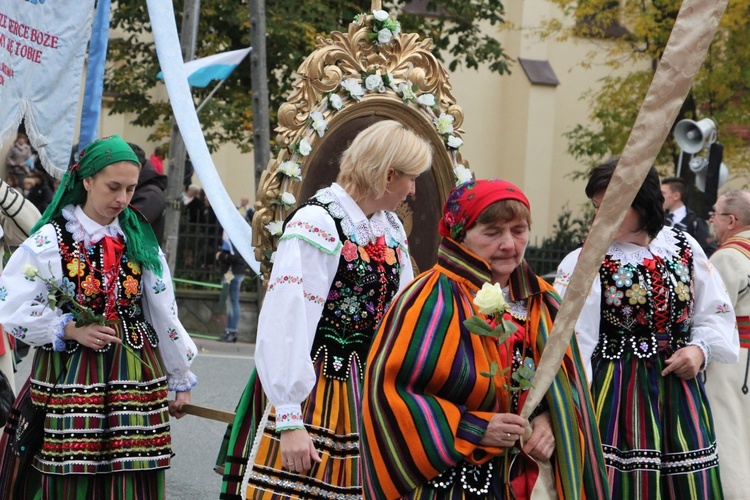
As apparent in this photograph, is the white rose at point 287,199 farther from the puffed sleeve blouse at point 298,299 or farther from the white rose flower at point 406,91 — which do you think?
the white rose flower at point 406,91

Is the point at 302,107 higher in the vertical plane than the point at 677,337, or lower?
higher

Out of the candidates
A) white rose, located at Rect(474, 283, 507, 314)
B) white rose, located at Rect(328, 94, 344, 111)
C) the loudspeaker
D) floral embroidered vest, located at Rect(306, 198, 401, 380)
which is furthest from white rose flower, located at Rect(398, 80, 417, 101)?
the loudspeaker

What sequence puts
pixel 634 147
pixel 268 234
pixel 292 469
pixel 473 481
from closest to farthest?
pixel 634 147
pixel 473 481
pixel 292 469
pixel 268 234

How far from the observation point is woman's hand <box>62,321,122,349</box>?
4.70 m

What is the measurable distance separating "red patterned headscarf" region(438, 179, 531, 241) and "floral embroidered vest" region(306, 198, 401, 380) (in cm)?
80

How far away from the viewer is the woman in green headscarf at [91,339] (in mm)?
4707

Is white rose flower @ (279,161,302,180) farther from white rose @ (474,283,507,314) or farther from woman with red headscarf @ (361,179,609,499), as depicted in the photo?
white rose @ (474,283,507,314)

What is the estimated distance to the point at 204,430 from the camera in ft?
29.6

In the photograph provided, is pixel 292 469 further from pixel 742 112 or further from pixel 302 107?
pixel 742 112

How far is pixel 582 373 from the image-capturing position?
3.55 meters

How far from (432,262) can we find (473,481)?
2537mm

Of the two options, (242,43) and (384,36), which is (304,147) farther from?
(242,43)

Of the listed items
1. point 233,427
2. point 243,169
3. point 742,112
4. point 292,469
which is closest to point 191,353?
point 233,427

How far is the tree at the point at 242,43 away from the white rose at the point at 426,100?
11618mm
